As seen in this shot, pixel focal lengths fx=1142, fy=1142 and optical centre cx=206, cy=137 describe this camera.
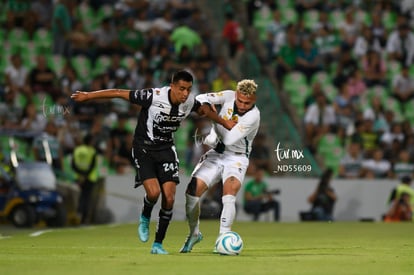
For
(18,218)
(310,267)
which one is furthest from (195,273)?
(18,218)

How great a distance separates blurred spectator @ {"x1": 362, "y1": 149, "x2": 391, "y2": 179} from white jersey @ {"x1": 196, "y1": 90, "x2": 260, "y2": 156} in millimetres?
13013

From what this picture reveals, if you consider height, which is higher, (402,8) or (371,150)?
(402,8)

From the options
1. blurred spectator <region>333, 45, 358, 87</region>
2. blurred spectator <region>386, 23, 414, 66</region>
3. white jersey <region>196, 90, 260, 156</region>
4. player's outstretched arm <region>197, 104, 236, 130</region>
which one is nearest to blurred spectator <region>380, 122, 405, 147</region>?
blurred spectator <region>333, 45, 358, 87</region>

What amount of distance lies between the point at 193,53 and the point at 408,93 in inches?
227

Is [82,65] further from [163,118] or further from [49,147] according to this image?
[163,118]

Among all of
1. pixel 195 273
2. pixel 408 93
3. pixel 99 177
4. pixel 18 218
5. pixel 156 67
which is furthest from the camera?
pixel 408 93

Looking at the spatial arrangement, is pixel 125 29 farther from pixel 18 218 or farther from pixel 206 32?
pixel 18 218

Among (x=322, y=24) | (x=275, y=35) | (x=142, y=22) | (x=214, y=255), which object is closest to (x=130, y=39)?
(x=142, y=22)

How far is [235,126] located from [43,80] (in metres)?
13.5

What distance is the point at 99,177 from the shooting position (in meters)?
25.7

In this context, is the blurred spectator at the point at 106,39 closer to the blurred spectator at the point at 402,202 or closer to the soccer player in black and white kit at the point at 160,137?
the blurred spectator at the point at 402,202

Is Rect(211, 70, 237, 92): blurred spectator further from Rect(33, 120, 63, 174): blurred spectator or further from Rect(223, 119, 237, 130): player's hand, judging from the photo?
Rect(223, 119, 237, 130): player's hand

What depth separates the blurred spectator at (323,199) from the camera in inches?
1010

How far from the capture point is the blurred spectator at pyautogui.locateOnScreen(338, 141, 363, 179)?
27.1 m
